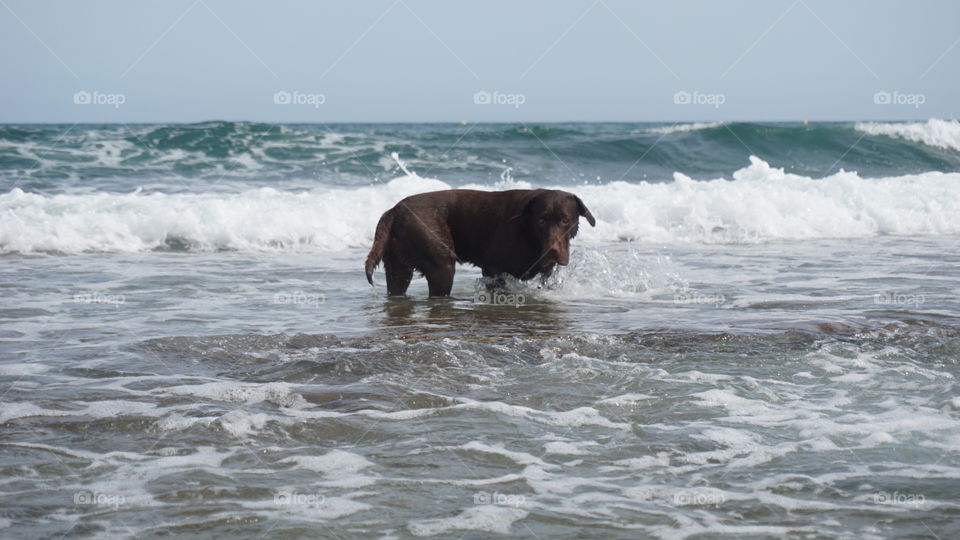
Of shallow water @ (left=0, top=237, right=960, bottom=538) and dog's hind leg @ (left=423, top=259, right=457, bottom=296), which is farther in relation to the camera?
dog's hind leg @ (left=423, top=259, right=457, bottom=296)

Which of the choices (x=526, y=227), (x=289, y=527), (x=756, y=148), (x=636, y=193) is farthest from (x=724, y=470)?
(x=756, y=148)

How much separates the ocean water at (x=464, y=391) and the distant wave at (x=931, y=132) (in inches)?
691

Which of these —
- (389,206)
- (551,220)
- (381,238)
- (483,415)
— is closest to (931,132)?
(389,206)

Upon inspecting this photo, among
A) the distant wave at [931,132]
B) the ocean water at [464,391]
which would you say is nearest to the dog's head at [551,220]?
the ocean water at [464,391]

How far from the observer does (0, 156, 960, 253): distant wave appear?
1298 centimetres

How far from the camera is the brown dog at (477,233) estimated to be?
798 centimetres

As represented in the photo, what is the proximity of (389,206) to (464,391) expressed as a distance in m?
10.2

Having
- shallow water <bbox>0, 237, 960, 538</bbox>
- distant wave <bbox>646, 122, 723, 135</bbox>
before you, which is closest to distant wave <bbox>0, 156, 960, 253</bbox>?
shallow water <bbox>0, 237, 960, 538</bbox>

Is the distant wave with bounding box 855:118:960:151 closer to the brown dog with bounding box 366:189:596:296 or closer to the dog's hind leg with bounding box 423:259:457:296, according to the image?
the brown dog with bounding box 366:189:596:296

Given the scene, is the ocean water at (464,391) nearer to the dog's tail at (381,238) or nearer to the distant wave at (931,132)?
the dog's tail at (381,238)

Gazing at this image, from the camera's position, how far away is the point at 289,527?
3355 millimetres

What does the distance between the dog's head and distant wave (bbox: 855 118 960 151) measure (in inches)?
963

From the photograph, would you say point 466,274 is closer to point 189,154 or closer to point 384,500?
point 384,500

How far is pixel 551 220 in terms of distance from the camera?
26.0ft
